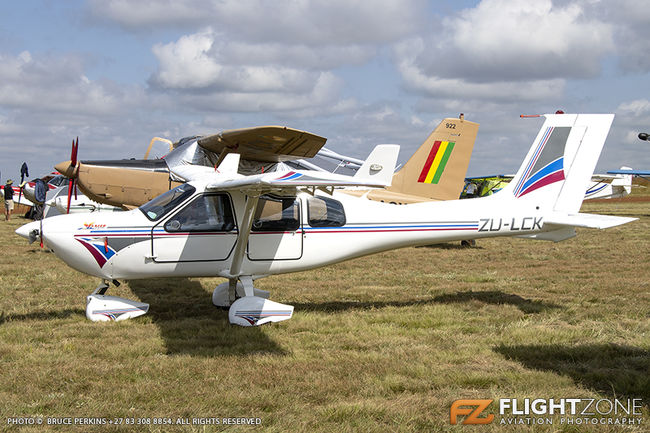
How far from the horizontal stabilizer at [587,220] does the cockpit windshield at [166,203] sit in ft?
15.0

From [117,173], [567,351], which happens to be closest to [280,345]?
[567,351]

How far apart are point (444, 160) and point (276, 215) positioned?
24.9 feet

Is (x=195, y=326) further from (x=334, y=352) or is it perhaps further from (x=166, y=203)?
(x=334, y=352)

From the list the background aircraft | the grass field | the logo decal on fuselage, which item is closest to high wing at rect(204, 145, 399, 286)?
the grass field

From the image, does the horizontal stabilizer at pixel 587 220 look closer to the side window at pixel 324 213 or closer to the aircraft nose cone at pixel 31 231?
the side window at pixel 324 213

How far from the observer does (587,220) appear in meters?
7.17

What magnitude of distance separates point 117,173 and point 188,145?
1.66 m

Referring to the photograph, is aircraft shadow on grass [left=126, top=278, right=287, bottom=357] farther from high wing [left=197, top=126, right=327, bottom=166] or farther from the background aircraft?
the background aircraft

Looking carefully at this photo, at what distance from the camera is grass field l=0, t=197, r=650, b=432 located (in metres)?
4.09

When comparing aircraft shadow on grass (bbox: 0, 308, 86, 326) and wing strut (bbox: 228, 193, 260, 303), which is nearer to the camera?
wing strut (bbox: 228, 193, 260, 303)

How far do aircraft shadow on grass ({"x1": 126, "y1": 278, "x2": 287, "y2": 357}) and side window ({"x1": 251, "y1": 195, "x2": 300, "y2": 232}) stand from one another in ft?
4.05

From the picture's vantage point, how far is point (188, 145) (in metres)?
12.4

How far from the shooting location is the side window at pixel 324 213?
7.07 metres

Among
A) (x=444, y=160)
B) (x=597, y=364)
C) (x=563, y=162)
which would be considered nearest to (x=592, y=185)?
(x=444, y=160)
